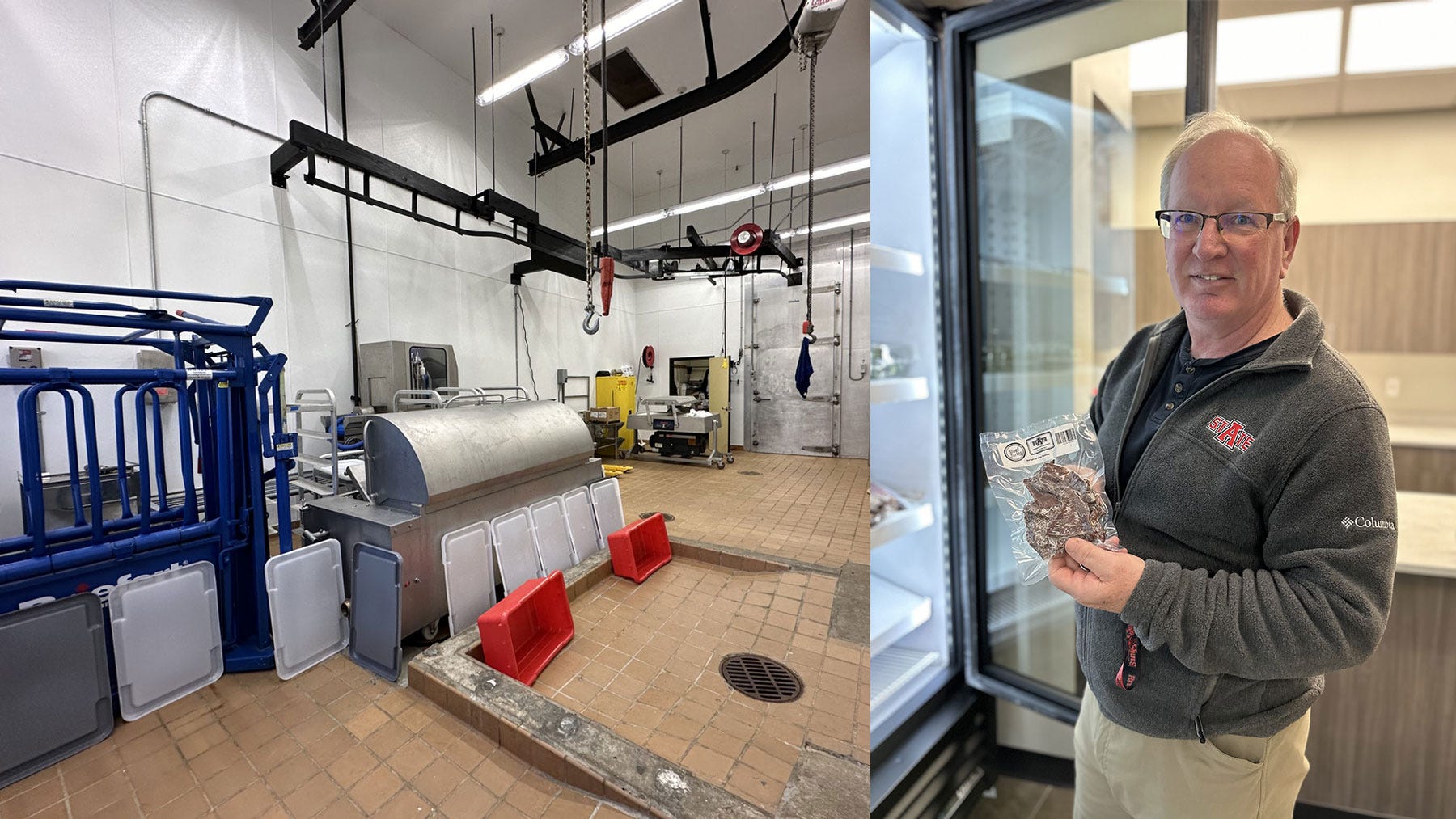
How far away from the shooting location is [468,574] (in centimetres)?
283

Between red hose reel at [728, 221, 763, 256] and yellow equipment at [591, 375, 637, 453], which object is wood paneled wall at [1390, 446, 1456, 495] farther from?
yellow equipment at [591, 375, 637, 453]

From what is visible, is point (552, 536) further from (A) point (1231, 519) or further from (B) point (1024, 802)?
(A) point (1231, 519)

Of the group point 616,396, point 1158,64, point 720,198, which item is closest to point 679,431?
point 616,396

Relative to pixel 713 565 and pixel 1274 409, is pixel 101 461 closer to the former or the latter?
pixel 713 565

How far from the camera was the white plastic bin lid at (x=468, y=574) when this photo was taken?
2.72m

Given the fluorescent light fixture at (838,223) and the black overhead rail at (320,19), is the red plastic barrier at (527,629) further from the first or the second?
the fluorescent light fixture at (838,223)

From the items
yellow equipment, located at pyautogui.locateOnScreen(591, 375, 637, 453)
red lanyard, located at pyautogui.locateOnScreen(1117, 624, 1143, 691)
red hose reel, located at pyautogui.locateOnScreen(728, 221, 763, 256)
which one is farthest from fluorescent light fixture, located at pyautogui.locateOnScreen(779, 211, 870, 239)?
red lanyard, located at pyautogui.locateOnScreen(1117, 624, 1143, 691)

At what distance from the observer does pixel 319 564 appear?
259 centimetres

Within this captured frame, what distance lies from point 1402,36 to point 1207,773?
207 centimetres

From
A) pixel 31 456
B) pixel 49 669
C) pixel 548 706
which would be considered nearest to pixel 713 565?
pixel 548 706

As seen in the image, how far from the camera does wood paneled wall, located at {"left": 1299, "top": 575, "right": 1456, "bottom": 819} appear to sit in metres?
1.57

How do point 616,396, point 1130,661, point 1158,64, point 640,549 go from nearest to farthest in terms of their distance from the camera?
point 1130,661 < point 1158,64 < point 640,549 < point 616,396

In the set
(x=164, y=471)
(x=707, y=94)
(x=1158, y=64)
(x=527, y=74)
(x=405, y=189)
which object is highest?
(x=527, y=74)

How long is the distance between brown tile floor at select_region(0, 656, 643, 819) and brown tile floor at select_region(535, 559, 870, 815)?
15.9 inches
